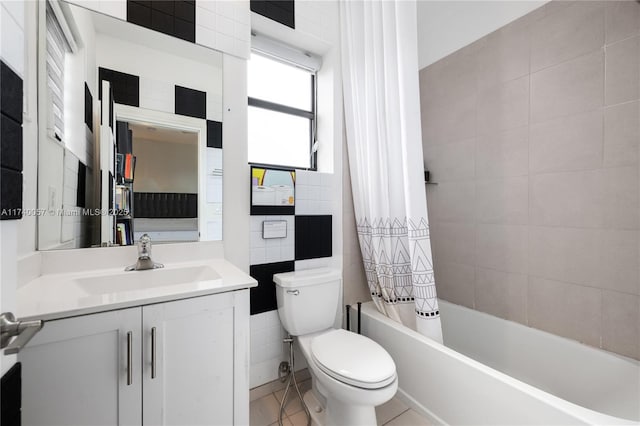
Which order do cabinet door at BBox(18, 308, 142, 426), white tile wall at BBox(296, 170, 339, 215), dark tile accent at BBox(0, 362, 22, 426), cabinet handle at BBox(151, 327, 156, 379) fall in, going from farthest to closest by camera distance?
white tile wall at BBox(296, 170, 339, 215) → cabinet handle at BBox(151, 327, 156, 379) → cabinet door at BBox(18, 308, 142, 426) → dark tile accent at BBox(0, 362, 22, 426)

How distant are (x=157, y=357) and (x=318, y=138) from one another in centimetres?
163

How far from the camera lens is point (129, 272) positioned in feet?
3.88

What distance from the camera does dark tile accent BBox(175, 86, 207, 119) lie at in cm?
142

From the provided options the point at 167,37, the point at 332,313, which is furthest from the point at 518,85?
the point at 167,37

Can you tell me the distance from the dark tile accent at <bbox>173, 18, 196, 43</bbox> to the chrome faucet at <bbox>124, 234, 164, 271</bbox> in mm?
1034

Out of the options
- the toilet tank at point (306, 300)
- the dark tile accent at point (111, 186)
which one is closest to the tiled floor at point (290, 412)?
the toilet tank at point (306, 300)

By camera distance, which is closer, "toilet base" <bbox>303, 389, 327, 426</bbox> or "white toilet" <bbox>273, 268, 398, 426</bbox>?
"white toilet" <bbox>273, 268, 398, 426</bbox>

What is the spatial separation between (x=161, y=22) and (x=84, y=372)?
5.00 feet

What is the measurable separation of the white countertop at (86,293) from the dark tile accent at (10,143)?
1.37ft

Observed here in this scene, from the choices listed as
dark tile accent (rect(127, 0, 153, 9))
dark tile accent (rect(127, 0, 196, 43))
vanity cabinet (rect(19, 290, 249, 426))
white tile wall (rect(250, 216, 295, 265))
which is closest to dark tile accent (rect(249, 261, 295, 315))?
white tile wall (rect(250, 216, 295, 265))

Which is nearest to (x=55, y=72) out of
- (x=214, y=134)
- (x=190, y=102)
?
(x=190, y=102)

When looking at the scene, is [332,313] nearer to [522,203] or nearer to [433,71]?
[522,203]

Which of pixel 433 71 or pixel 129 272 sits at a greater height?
pixel 433 71

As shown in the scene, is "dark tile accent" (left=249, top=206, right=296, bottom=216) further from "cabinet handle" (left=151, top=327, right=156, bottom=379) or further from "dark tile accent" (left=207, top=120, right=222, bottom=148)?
"cabinet handle" (left=151, top=327, right=156, bottom=379)
